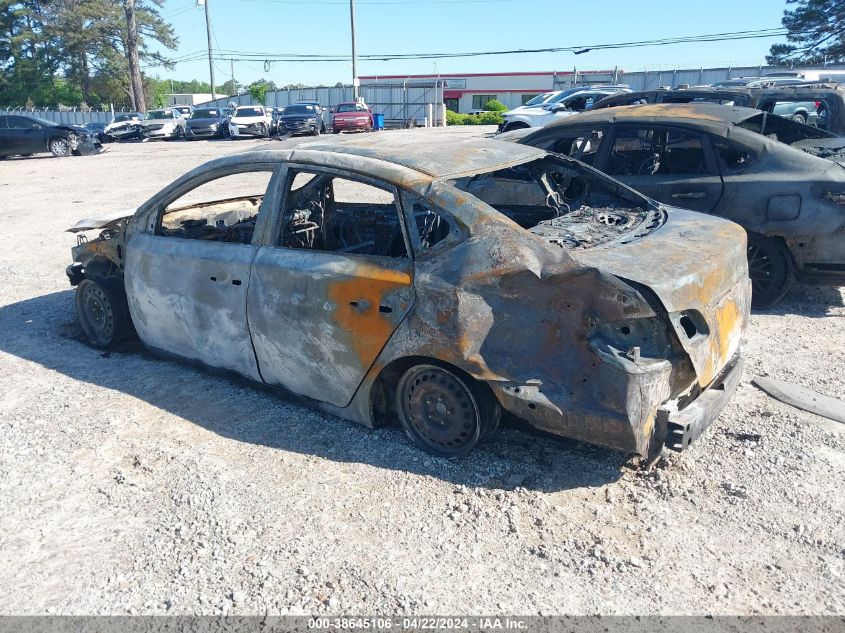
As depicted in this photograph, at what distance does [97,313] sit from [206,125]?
27.9 metres

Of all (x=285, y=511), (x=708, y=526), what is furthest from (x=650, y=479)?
(x=285, y=511)

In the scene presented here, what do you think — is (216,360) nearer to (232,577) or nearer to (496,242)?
(232,577)

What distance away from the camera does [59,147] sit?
909 inches

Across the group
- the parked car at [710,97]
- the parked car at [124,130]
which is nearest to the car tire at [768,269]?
the parked car at [710,97]

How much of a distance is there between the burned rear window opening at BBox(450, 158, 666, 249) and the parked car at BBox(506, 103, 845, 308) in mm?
1711

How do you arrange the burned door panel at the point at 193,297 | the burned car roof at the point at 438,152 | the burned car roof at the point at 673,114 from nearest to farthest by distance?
the burned car roof at the point at 438,152, the burned door panel at the point at 193,297, the burned car roof at the point at 673,114

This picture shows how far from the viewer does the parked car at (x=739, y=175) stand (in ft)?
18.7

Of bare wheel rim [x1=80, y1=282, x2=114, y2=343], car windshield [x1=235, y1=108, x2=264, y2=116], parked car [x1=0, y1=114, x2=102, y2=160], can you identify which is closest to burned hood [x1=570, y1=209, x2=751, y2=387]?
bare wheel rim [x1=80, y1=282, x2=114, y2=343]

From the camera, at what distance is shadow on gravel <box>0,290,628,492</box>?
3592 millimetres

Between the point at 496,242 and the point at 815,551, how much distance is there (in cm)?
195

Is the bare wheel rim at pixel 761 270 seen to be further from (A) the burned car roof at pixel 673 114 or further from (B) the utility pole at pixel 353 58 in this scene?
(B) the utility pole at pixel 353 58

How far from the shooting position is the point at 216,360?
4.46 metres

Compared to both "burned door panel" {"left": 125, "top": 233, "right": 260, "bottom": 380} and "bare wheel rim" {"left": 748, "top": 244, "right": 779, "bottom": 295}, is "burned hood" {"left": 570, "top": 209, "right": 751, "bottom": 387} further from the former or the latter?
"bare wheel rim" {"left": 748, "top": 244, "right": 779, "bottom": 295}

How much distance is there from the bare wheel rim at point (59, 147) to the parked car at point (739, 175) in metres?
21.2
